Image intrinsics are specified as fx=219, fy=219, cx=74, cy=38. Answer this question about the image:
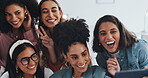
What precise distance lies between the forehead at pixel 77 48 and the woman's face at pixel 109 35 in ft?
0.45

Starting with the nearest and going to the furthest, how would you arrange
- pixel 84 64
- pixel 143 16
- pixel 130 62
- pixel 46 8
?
pixel 84 64 → pixel 130 62 → pixel 46 8 → pixel 143 16

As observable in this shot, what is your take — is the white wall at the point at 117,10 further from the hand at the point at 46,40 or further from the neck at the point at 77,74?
the neck at the point at 77,74

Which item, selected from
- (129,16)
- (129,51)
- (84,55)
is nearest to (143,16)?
(129,16)

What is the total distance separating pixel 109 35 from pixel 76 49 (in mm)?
226

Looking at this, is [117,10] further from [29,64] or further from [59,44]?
[29,64]

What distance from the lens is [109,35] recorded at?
1.38 m

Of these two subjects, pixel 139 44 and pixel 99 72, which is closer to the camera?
pixel 99 72

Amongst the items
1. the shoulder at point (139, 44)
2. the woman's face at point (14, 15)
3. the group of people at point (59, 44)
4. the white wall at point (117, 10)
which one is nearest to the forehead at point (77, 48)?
the group of people at point (59, 44)

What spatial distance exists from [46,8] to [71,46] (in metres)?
0.40

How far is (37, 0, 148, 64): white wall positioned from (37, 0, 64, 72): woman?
1901 millimetres

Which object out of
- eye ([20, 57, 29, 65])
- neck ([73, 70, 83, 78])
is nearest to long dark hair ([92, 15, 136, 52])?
neck ([73, 70, 83, 78])

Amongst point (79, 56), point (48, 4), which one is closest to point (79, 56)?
point (79, 56)

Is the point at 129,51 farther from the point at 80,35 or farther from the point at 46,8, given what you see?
the point at 46,8

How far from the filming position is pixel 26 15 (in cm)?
167
